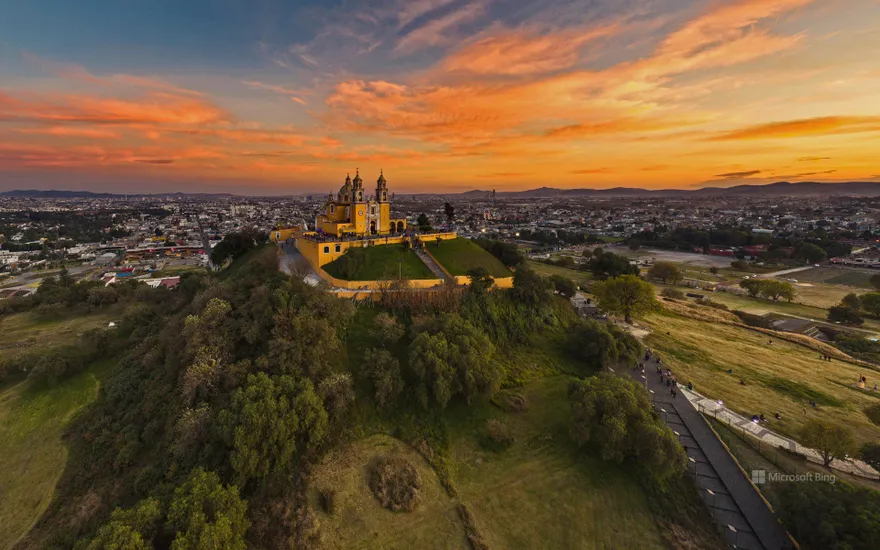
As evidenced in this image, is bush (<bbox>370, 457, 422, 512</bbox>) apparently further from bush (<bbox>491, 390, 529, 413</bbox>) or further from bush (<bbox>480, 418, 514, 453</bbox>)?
bush (<bbox>491, 390, 529, 413</bbox>)

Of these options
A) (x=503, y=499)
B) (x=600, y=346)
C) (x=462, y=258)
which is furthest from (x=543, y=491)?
(x=462, y=258)

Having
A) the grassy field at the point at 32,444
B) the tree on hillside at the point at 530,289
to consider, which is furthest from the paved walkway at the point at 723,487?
the grassy field at the point at 32,444

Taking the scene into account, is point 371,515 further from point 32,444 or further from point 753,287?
point 753,287

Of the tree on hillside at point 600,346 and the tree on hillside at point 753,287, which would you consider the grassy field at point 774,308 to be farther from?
the tree on hillside at point 600,346

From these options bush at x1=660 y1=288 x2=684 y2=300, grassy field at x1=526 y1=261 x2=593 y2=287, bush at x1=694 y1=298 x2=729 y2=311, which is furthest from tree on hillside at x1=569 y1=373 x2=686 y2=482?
bush at x1=660 y1=288 x2=684 y2=300

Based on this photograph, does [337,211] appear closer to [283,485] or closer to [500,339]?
[500,339]
